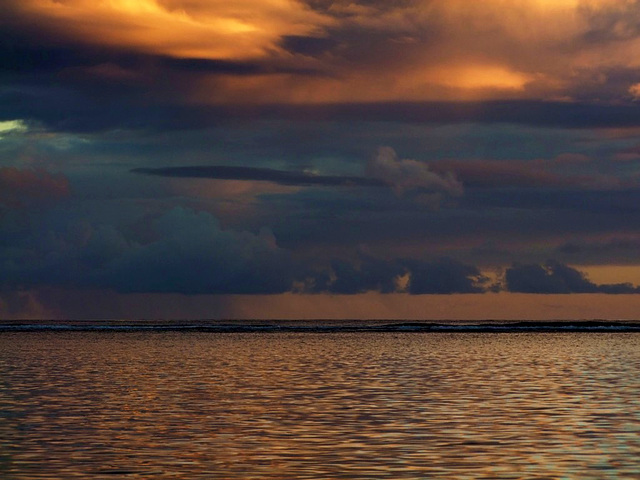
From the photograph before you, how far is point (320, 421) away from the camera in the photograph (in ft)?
95.7

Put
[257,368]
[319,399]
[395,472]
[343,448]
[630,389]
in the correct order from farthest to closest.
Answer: [257,368]
[630,389]
[319,399]
[343,448]
[395,472]

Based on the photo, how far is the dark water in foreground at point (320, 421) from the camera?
21.7 meters

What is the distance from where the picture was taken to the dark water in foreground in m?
21.7

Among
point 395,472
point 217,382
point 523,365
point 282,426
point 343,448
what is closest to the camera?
point 395,472

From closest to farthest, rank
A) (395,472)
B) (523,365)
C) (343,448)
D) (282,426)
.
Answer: (395,472) → (343,448) → (282,426) → (523,365)

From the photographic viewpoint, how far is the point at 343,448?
2411 centimetres

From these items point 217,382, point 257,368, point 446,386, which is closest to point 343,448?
point 446,386

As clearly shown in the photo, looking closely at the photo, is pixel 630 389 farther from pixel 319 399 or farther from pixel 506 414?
pixel 319 399

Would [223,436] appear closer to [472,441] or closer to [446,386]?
[472,441]

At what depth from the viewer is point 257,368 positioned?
172ft

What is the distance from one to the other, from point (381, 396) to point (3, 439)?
15350 mm

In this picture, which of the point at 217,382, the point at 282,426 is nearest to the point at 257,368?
the point at 217,382

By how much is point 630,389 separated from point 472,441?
1676 cm

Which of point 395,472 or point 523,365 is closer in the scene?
point 395,472
